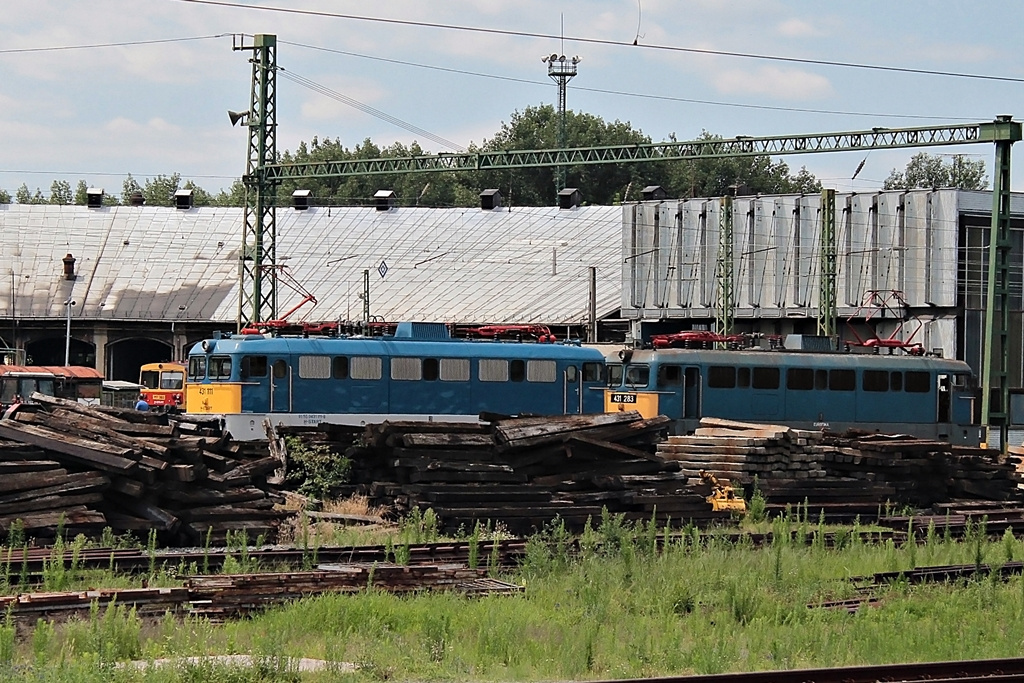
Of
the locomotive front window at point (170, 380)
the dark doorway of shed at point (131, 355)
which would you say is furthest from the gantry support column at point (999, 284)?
the dark doorway of shed at point (131, 355)

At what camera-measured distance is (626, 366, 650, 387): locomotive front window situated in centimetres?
3444

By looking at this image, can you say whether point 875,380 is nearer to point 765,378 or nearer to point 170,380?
point 765,378

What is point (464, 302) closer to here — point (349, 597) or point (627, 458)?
point (627, 458)

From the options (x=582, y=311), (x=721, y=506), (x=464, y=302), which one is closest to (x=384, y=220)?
(x=464, y=302)

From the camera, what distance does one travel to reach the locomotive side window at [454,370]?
32.7m

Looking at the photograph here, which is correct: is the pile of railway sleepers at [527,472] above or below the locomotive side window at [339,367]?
below

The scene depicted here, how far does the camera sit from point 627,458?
70.7 ft

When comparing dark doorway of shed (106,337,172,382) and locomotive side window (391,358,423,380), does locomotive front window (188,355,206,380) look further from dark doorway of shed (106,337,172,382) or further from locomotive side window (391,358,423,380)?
dark doorway of shed (106,337,172,382)

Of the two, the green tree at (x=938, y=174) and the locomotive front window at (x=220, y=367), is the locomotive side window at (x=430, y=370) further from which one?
the green tree at (x=938, y=174)

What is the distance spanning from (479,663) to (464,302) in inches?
2251

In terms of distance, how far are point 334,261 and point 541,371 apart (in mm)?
41496

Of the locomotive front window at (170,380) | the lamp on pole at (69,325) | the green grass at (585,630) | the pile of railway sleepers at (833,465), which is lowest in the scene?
the green grass at (585,630)

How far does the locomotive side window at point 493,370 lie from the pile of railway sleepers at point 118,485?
46.3 feet

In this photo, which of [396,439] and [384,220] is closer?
[396,439]
